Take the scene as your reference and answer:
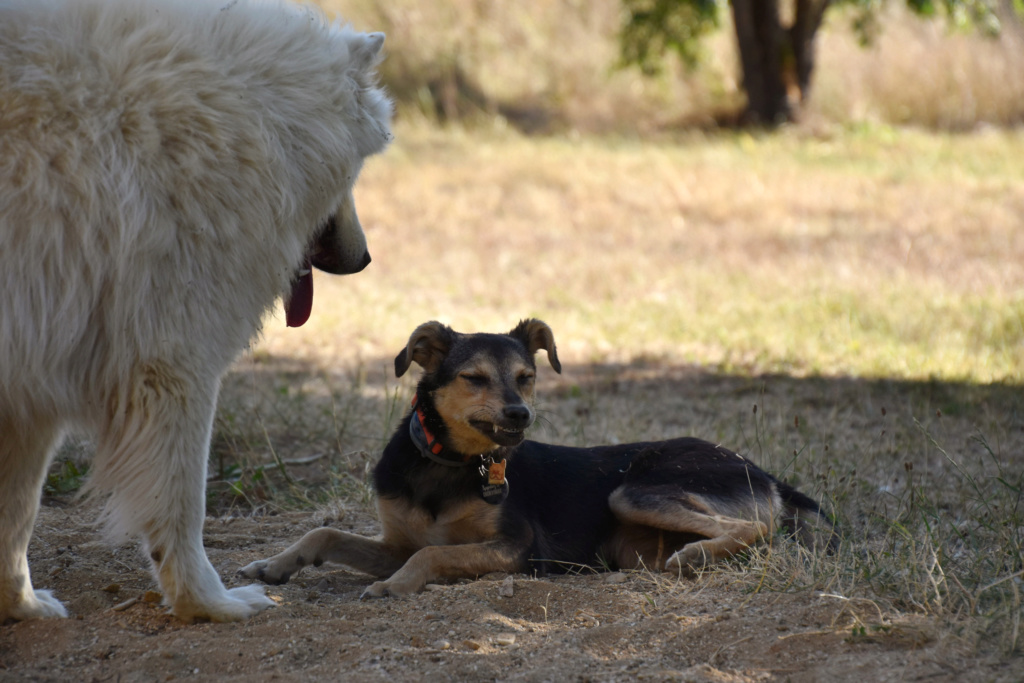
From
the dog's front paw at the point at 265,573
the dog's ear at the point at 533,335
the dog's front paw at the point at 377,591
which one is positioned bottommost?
the dog's front paw at the point at 377,591

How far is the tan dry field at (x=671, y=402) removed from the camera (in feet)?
10.3

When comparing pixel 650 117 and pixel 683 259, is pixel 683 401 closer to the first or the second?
pixel 683 259

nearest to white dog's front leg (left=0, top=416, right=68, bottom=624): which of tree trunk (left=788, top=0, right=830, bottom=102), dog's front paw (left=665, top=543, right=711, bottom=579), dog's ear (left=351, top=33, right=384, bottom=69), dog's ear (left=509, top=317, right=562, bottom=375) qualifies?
dog's ear (left=351, top=33, right=384, bottom=69)

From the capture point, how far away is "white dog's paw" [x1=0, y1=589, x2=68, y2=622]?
345cm

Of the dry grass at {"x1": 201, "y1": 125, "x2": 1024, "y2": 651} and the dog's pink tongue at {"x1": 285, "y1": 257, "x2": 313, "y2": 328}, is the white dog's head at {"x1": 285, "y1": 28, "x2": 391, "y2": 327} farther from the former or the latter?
the dry grass at {"x1": 201, "y1": 125, "x2": 1024, "y2": 651}

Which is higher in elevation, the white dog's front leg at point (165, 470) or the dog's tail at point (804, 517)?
the white dog's front leg at point (165, 470)

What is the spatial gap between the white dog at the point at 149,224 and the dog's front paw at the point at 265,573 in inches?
22.3

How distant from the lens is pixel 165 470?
3.14m

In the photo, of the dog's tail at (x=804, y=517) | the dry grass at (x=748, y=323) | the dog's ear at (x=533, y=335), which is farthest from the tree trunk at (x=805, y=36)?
the dog's tail at (x=804, y=517)

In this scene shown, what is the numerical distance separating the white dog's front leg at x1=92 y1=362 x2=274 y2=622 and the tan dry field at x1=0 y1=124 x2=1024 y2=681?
247 mm

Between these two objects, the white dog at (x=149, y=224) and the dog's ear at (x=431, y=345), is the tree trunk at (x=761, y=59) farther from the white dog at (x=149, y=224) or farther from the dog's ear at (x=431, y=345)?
the white dog at (x=149, y=224)

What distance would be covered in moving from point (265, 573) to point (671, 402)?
3737mm

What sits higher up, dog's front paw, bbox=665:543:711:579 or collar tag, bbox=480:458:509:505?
collar tag, bbox=480:458:509:505

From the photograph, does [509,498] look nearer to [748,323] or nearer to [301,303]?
[301,303]
